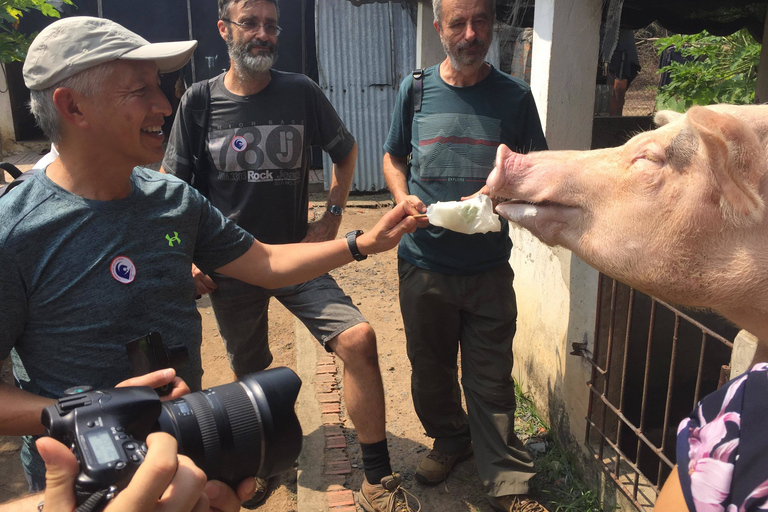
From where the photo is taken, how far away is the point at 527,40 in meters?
10.3

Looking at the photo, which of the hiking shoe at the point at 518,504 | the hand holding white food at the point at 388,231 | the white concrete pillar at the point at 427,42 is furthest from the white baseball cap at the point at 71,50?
the white concrete pillar at the point at 427,42

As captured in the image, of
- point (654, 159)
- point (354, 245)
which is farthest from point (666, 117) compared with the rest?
point (354, 245)

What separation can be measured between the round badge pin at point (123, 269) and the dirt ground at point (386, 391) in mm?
2020

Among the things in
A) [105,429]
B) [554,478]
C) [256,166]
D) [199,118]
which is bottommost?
[554,478]

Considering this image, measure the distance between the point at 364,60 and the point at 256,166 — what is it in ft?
23.4

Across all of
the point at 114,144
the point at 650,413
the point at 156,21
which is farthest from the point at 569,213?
the point at 156,21

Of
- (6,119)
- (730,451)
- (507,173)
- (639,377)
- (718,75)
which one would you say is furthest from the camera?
(6,119)

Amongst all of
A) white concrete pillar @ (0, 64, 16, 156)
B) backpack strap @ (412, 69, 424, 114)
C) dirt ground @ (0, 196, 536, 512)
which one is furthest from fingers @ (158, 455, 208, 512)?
white concrete pillar @ (0, 64, 16, 156)

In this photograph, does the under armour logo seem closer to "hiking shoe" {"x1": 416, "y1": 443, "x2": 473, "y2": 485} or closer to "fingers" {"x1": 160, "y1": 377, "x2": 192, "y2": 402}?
"fingers" {"x1": 160, "y1": 377, "x2": 192, "y2": 402}

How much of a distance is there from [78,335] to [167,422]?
0.64 m

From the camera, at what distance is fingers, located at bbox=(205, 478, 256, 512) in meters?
1.62

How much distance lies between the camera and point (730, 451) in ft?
3.93

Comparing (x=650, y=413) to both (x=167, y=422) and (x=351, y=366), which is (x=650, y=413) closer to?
(x=351, y=366)

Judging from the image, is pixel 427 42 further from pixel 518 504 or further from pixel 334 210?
pixel 518 504
